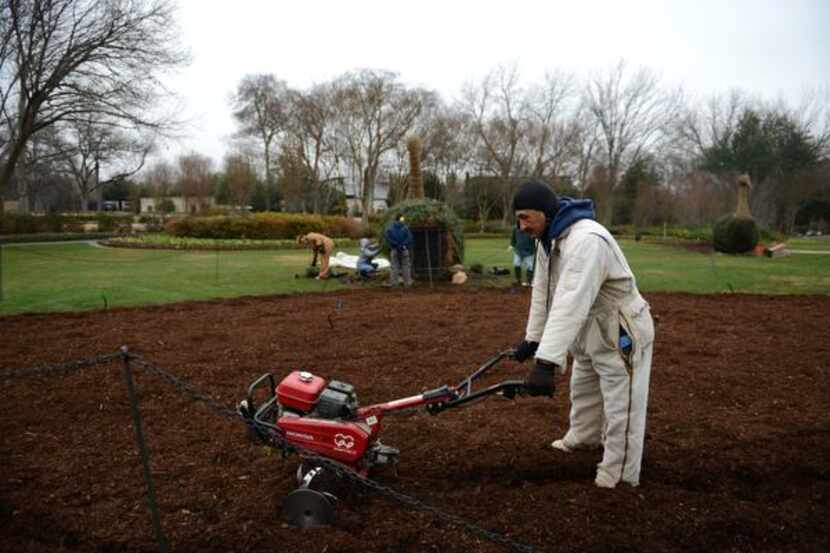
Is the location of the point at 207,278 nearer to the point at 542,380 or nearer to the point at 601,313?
the point at 601,313

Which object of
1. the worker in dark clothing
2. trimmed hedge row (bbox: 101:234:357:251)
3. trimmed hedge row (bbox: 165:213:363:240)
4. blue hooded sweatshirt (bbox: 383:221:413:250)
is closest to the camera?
blue hooded sweatshirt (bbox: 383:221:413:250)

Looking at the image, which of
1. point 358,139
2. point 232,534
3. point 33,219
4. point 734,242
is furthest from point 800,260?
point 33,219

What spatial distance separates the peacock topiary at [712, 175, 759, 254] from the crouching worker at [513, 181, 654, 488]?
24.9 meters

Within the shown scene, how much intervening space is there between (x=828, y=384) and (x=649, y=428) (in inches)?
105

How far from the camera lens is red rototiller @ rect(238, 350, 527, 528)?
3.18m

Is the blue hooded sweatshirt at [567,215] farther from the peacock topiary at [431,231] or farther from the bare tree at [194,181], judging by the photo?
the bare tree at [194,181]

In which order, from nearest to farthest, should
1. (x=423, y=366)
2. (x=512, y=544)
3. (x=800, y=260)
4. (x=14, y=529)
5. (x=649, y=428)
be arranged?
1. (x=512, y=544)
2. (x=14, y=529)
3. (x=649, y=428)
4. (x=423, y=366)
5. (x=800, y=260)

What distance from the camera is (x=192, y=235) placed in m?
31.0

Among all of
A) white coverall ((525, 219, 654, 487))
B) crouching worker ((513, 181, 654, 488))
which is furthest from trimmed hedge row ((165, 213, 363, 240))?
white coverall ((525, 219, 654, 487))

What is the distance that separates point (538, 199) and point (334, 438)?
1904mm

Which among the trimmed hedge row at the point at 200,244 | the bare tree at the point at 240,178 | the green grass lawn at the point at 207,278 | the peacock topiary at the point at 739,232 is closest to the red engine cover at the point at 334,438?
the green grass lawn at the point at 207,278

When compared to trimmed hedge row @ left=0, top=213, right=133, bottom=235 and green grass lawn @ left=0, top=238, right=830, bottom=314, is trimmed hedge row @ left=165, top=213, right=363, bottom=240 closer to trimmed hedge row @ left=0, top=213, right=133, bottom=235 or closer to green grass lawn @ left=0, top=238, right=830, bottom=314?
trimmed hedge row @ left=0, top=213, right=133, bottom=235

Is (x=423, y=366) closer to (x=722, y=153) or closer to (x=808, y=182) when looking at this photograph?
(x=722, y=153)

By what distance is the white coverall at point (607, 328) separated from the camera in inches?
127
